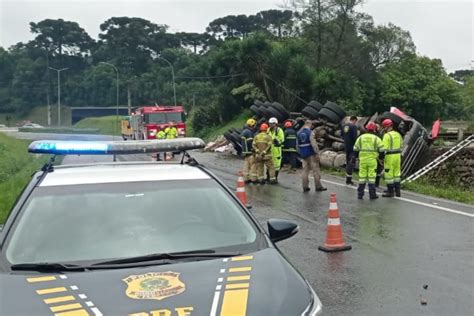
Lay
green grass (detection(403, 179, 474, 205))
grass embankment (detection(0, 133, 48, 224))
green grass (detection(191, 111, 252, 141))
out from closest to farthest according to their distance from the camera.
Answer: grass embankment (detection(0, 133, 48, 224)) → green grass (detection(403, 179, 474, 205)) → green grass (detection(191, 111, 252, 141))

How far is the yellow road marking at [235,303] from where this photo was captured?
318cm

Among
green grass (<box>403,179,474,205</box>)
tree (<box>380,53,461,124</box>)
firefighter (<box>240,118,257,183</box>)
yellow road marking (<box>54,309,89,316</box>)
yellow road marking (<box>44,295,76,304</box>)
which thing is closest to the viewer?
yellow road marking (<box>54,309,89,316</box>)

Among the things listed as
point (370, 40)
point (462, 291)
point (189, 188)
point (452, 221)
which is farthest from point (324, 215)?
point (370, 40)

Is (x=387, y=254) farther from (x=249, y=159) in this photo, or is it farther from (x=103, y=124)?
(x=103, y=124)

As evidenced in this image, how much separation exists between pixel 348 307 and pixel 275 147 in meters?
12.0

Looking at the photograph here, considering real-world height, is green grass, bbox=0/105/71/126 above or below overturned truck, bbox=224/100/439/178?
below

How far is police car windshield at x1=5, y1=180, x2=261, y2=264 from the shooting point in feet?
13.3

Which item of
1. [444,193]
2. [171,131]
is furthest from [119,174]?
A: [171,131]

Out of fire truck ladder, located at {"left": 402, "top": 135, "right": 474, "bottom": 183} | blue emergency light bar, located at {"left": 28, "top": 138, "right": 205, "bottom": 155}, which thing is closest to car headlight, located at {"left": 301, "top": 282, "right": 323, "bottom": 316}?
blue emergency light bar, located at {"left": 28, "top": 138, "right": 205, "bottom": 155}

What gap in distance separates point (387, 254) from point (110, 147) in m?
4.69

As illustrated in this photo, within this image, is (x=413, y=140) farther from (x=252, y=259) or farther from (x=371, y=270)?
(x=252, y=259)

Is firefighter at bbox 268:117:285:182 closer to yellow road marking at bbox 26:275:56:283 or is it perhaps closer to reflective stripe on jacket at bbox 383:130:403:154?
reflective stripe on jacket at bbox 383:130:403:154

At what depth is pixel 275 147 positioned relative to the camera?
1805cm

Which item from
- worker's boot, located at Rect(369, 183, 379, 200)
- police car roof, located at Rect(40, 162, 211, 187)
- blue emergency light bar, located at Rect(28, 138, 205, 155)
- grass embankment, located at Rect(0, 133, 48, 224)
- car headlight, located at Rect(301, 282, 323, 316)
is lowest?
grass embankment, located at Rect(0, 133, 48, 224)
